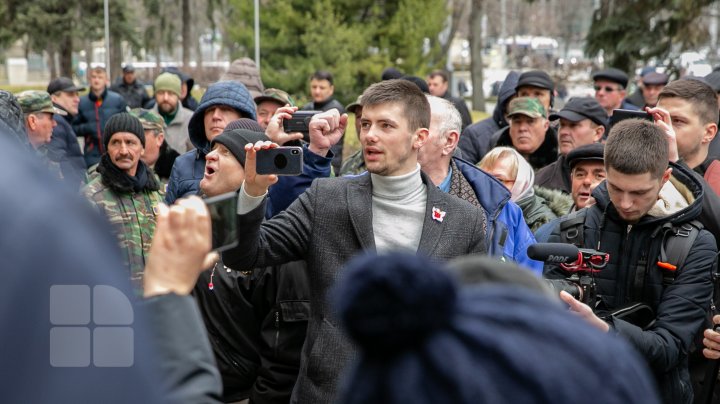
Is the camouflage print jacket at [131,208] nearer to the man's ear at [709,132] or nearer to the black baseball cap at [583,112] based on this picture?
the man's ear at [709,132]

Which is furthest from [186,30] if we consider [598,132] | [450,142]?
[450,142]

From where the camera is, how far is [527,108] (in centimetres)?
820

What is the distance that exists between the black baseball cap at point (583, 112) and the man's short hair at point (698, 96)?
2.04m

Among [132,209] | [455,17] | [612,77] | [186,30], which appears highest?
[455,17]

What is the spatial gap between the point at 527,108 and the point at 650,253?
3.69m

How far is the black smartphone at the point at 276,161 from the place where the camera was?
4.04 m

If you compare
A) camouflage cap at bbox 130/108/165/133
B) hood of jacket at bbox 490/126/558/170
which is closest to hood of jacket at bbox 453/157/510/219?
hood of jacket at bbox 490/126/558/170

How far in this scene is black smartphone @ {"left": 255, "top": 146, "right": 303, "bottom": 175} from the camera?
4035 mm

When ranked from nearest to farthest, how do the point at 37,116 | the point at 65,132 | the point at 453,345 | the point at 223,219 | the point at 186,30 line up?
the point at 453,345, the point at 223,219, the point at 37,116, the point at 65,132, the point at 186,30

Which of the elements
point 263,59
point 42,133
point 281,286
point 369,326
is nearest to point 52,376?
point 369,326

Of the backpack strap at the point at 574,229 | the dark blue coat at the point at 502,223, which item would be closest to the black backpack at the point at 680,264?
the backpack strap at the point at 574,229

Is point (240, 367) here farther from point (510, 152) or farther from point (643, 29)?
point (643, 29)

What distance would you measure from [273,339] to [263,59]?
20.9m

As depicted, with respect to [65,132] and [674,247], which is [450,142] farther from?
[65,132]
